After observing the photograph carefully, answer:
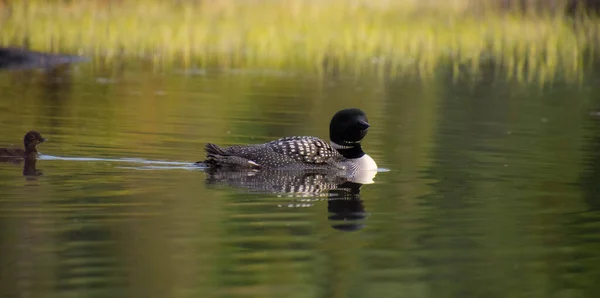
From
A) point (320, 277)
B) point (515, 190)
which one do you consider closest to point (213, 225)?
point (320, 277)

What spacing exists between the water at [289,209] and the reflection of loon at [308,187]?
49 millimetres

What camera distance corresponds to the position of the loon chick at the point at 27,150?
1166 cm

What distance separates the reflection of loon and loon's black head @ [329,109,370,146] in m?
0.56

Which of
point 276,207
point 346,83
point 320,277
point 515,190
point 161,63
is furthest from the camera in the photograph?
point 161,63

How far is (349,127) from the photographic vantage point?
40.9 feet

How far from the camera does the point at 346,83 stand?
72.0 ft

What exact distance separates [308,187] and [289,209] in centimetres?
146

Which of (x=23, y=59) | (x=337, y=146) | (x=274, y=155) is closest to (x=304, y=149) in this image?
(x=274, y=155)

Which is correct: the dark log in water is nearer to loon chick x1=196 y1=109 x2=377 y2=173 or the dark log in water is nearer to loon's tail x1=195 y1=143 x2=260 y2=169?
loon chick x1=196 y1=109 x2=377 y2=173

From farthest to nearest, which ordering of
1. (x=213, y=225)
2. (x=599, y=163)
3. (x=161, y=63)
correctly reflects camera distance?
(x=161, y=63), (x=599, y=163), (x=213, y=225)

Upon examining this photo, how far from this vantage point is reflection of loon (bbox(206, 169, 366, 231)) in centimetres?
945

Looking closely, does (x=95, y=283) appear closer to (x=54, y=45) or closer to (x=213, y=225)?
(x=213, y=225)

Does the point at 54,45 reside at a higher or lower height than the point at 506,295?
higher

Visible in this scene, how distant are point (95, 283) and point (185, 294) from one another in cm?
48
